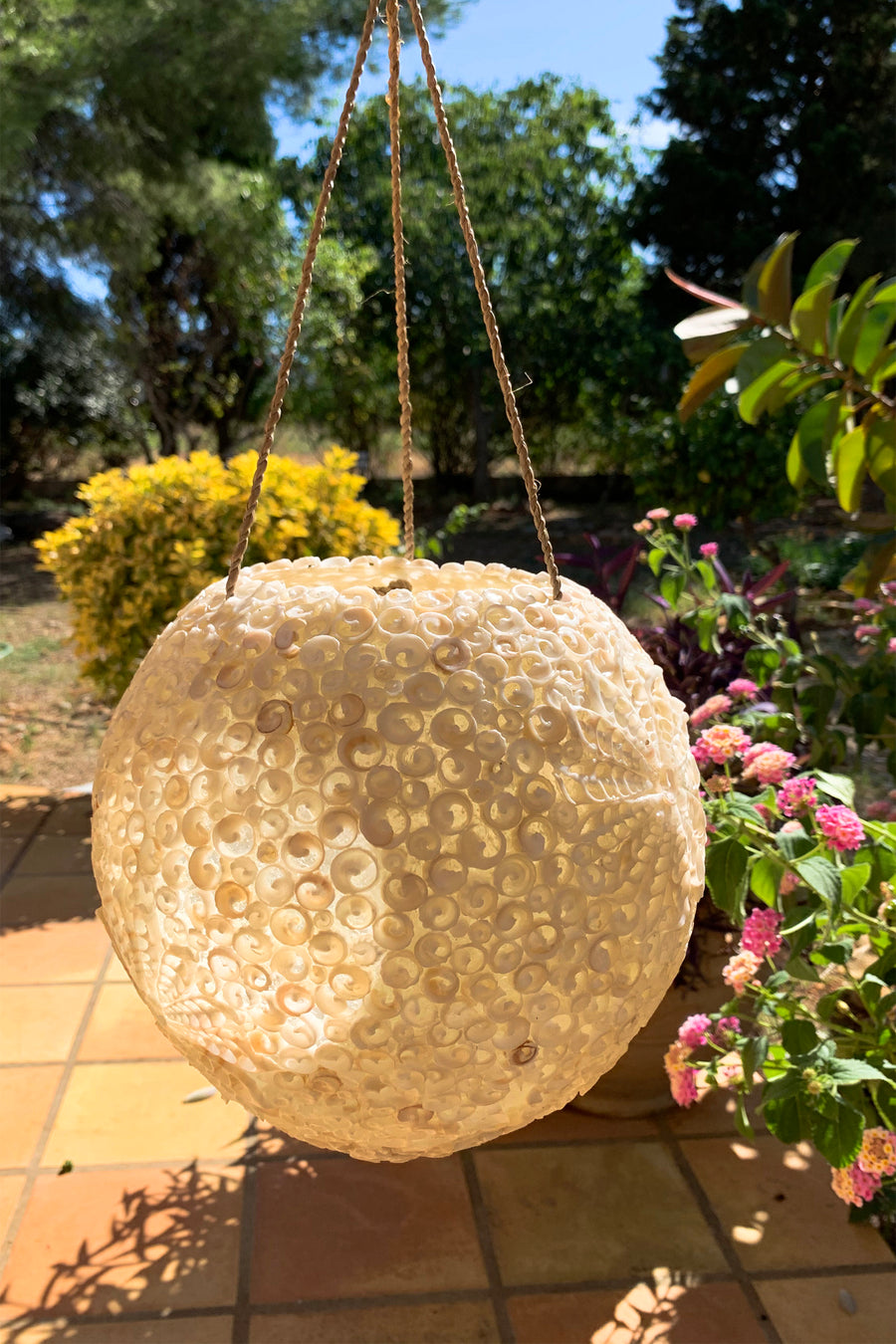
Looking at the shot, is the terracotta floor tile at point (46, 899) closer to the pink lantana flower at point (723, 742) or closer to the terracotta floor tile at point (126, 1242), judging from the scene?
the terracotta floor tile at point (126, 1242)

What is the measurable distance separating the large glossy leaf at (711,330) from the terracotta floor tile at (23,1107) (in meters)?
2.04

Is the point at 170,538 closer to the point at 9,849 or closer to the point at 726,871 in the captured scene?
the point at 9,849

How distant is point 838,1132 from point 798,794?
0.47 metres

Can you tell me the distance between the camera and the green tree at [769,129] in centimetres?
975

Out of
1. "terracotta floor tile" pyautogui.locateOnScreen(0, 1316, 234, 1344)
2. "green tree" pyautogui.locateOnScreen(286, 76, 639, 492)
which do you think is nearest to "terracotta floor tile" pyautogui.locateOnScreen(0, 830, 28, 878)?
"terracotta floor tile" pyautogui.locateOnScreen(0, 1316, 234, 1344)

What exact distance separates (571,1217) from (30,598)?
666cm

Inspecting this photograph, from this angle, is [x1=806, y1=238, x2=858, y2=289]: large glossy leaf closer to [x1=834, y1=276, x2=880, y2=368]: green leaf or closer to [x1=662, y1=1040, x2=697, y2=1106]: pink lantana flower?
[x1=834, y1=276, x2=880, y2=368]: green leaf

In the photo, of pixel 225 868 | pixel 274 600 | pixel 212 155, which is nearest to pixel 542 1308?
pixel 225 868

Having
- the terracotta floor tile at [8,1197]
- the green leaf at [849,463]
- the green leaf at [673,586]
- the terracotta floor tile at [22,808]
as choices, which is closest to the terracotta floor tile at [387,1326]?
the terracotta floor tile at [8,1197]

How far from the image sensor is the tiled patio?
1732mm

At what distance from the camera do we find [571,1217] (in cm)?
197

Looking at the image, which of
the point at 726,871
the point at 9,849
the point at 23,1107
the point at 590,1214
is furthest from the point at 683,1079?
the point at 9,849

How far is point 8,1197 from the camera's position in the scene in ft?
6.52

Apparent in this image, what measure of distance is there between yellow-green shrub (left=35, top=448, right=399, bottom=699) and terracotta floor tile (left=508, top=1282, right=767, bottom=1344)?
2.31 metres
